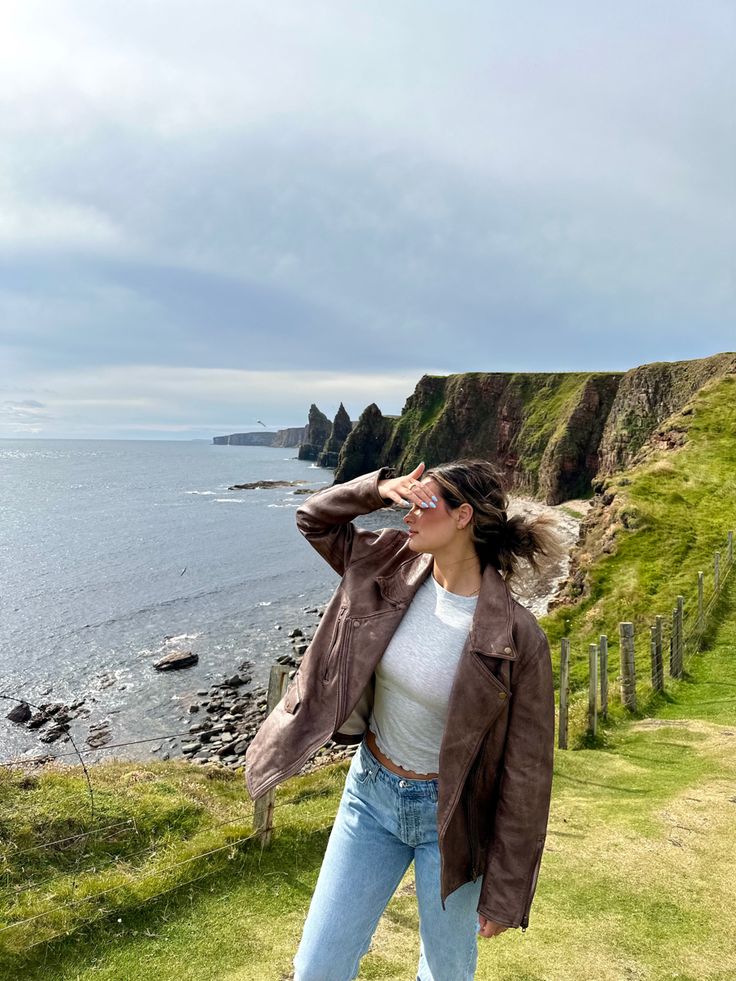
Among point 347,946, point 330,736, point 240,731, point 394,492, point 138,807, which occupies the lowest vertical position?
point 240,731

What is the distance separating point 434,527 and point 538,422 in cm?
10606

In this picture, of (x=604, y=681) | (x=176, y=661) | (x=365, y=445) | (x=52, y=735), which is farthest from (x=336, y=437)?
(x=604, y=681)

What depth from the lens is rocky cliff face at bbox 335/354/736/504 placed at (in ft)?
247

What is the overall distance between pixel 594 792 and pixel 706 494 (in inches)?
874

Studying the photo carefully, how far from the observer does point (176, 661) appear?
30.4 metres

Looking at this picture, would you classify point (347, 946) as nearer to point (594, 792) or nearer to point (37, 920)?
point (37, 920)

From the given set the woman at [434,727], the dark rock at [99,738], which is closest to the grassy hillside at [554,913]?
the woman at [434,727]

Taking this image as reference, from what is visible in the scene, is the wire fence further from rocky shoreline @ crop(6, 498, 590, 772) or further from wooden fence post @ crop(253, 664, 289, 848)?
wooden fence post @ crop(253, 664, 289, 848)

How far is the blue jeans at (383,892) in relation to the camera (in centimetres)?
279

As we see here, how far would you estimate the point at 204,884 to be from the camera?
5.96m

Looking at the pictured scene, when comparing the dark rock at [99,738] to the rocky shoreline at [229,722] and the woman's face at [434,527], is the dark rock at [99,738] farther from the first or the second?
the woman's face at [434,527]

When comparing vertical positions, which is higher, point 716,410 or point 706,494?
point 716,410

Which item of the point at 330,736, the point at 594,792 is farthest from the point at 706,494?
the point at 330,736

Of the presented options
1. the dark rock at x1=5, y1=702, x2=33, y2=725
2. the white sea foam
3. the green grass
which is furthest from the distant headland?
the green grass
